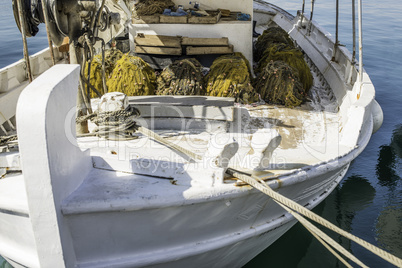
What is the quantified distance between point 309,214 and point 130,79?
342cm

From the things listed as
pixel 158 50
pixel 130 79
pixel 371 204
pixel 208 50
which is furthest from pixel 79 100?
pixel 371 204

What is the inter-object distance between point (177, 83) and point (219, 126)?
1.14m

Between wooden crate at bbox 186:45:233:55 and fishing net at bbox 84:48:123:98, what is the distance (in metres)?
1.10

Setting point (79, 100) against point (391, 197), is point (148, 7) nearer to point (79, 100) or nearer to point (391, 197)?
point (79, 100)

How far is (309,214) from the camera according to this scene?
10.0 feet

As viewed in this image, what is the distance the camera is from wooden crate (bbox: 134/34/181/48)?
21.0 ft

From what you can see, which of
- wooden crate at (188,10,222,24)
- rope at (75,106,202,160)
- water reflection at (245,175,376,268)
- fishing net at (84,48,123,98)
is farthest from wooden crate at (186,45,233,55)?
water reflection at (245,175,376,268)

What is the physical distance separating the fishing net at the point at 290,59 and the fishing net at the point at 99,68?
2.44 meters

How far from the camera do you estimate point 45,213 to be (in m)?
2.85

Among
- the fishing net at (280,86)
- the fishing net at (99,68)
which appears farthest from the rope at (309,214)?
the fishing net at (99,68)

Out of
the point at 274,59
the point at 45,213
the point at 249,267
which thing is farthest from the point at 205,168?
the point at 274,59

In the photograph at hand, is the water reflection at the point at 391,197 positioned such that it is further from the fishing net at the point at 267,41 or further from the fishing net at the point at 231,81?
the fishing net at the point at 267,41

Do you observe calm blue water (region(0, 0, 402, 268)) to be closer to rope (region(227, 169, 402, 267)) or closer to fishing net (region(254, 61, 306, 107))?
fishing net (region(254, 61, 306, 107))

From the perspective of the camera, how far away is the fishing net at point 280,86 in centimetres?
595
